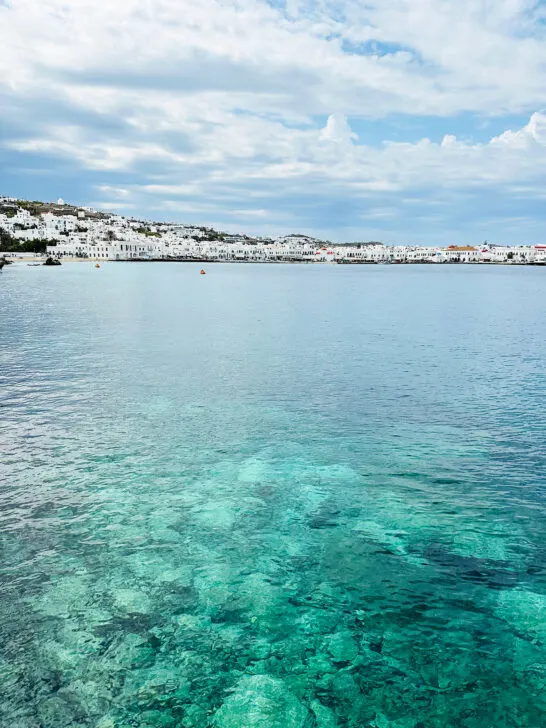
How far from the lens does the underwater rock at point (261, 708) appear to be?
5.98 meters

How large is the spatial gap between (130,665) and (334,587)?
3061 millimetres

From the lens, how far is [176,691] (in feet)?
20.9

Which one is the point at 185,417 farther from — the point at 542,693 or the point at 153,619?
the point at 542,693

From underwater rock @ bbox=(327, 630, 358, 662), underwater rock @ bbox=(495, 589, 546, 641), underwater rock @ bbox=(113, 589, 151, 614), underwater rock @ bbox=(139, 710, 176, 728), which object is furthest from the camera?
underwater rock @ bbox=(113, 589, 151, 614)

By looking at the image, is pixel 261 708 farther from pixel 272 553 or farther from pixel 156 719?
pixel 272 553

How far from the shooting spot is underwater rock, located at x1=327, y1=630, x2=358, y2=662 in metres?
6.94

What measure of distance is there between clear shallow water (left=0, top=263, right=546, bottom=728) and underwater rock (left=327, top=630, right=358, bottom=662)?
0.02 metres

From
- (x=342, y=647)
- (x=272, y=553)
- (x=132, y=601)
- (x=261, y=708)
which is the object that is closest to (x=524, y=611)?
(x=342, y=647)

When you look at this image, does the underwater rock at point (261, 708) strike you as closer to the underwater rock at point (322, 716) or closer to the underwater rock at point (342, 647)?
A: the underwater rock at point (322, 716)

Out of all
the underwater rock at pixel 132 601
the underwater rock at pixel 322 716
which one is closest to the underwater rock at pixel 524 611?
the underwater rock at pixel 322 716

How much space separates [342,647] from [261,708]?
4.55 ft

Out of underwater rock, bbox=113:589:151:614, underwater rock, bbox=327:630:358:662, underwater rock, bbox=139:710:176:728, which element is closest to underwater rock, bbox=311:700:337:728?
underwater rock, bbox=327:630:358:662

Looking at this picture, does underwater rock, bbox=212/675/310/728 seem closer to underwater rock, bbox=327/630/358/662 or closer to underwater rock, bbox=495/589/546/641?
underwater rock, bbox=327/630/358/662

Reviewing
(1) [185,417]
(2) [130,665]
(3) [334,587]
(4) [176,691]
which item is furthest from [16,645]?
(1) [185,417]
